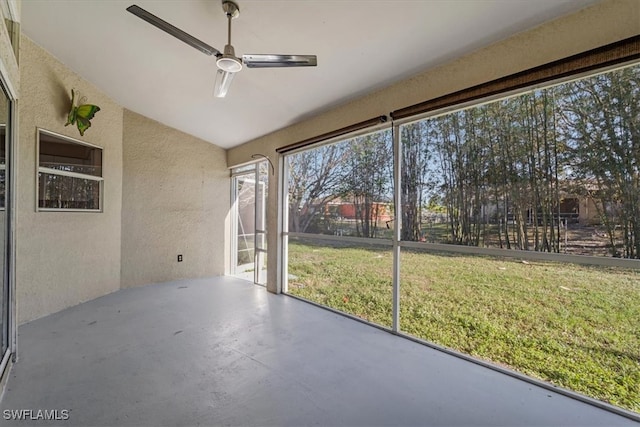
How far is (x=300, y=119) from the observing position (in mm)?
3854

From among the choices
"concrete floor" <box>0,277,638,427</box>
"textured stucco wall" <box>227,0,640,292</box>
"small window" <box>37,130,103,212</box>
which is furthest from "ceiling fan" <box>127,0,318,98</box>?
"small window" <box>37,130,103,212</box>

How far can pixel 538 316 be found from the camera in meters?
2.68

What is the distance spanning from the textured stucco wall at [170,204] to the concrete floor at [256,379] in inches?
63.7

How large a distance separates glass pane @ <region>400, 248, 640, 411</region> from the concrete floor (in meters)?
0.64

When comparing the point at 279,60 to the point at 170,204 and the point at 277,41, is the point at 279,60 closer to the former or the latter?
the point at 277,41

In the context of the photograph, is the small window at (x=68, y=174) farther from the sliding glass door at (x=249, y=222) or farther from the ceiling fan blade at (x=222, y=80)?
the ceiling fan blade at (x=222, y=80)

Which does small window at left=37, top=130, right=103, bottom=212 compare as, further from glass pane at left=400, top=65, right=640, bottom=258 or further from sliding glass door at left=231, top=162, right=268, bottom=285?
glass pane at left=400, top=65, right=640, bottom=258

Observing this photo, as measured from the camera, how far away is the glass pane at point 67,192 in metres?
3.30

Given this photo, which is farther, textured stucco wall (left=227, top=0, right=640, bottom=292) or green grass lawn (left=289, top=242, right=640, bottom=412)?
green grass lawn (left=289, top=242, right=640, bottom=412)

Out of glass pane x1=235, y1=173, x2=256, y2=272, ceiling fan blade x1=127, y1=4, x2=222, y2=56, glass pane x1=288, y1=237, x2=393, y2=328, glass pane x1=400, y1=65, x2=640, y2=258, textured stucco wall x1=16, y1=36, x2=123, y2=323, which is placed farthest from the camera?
glass pane x1=235, y1=173, x2=256, y2=272

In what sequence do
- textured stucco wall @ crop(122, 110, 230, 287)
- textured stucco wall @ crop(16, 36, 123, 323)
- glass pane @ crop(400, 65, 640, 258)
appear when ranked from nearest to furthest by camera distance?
glass pane @ crop(400, 65, 640, 258)
textured stucco wall @ crop(16, 36, 123, 323)
textured stucco wall @ crop(122, 110, 230, 287)

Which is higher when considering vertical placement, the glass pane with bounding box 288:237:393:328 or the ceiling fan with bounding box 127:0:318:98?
the ceiling fan with bounding box 127:0:318:98

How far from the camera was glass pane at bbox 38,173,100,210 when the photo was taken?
330 centimetres

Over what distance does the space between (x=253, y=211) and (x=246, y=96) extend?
235cm
